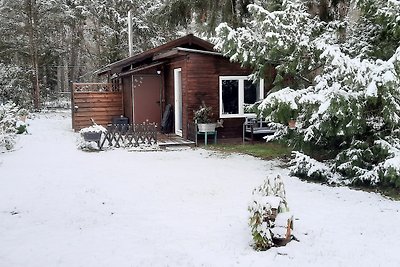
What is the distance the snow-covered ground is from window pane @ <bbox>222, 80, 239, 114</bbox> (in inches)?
141

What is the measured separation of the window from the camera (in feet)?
36.8

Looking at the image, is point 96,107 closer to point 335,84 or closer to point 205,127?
point 205,127

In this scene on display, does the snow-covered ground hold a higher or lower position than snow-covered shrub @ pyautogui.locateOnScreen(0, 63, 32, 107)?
lower

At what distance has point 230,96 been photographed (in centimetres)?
1133

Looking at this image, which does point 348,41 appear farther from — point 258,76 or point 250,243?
point 250,243

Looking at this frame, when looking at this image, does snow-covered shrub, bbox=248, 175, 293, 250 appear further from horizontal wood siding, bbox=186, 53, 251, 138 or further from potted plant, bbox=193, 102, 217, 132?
horizontal wood siding, bbox=186, 53, 251, 138

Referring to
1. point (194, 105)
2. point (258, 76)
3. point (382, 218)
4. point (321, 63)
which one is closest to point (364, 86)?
point (321, 63)

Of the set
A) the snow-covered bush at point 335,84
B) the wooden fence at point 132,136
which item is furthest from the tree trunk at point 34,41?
the snow-covered bush at point 335,84

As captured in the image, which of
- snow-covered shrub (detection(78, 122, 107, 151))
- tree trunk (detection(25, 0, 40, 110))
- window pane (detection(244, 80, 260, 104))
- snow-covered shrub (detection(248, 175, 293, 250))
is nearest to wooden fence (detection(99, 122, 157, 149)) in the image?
snow-covered shrub (detection(78, 122, 107, 151))

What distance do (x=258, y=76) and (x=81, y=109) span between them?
8.36 m

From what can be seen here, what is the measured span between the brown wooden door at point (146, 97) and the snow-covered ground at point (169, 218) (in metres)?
5.78

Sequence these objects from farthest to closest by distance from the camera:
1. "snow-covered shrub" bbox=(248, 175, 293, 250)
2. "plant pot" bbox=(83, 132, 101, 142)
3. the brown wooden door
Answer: the brown wooden door
"plant pot" bbox=(83, 132, 101, 142)
"snow-covered shrub" bbox=(248, 175, 293, 250)

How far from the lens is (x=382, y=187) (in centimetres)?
615

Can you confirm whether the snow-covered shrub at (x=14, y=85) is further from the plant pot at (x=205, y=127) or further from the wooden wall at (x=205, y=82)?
the plant pot at (x=205, y=127)
